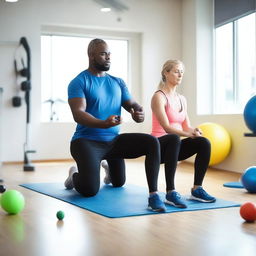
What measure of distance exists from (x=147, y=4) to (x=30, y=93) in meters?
2.12

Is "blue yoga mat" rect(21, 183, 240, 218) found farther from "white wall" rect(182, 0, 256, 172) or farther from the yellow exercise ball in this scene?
"white wall" rect(182, 0, 256, 172)

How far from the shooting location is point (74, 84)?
3.36m

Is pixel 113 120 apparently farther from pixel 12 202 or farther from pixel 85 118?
pixel 12 202

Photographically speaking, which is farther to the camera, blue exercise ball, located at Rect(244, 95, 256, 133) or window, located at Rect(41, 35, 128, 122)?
window, located at Rect(41, 35, 128, 122)

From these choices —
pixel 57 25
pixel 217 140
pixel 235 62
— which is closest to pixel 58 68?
pixel 57 25

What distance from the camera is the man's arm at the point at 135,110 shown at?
315 centimetres

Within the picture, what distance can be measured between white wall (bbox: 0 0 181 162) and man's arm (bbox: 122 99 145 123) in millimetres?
3164

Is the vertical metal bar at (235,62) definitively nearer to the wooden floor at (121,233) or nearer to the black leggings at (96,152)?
the wooden floor at (121,233)

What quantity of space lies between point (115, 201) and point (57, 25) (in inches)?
154

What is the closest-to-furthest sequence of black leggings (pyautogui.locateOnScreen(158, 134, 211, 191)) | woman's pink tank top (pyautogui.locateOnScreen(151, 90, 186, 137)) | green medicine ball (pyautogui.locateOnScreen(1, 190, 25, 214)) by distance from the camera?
green medicine ball (pyautogui.locateOnScreen(1, 190, 25, 214)) → black leggings (pyautogui.locateOnScreen(158, 134, 211, 191)) → woman's pink tank top (pyautogui.locateOnScreen(151, 90, 186, 137))

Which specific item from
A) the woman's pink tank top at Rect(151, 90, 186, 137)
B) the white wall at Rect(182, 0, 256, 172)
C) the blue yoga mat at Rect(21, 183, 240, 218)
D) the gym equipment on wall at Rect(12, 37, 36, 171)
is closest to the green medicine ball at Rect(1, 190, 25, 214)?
the blue yoga mat at Rect(21, 183, 240, 218)

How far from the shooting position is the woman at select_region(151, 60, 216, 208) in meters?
3.11

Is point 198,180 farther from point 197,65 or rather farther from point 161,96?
point 197,65

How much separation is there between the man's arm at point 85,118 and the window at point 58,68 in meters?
3.50
